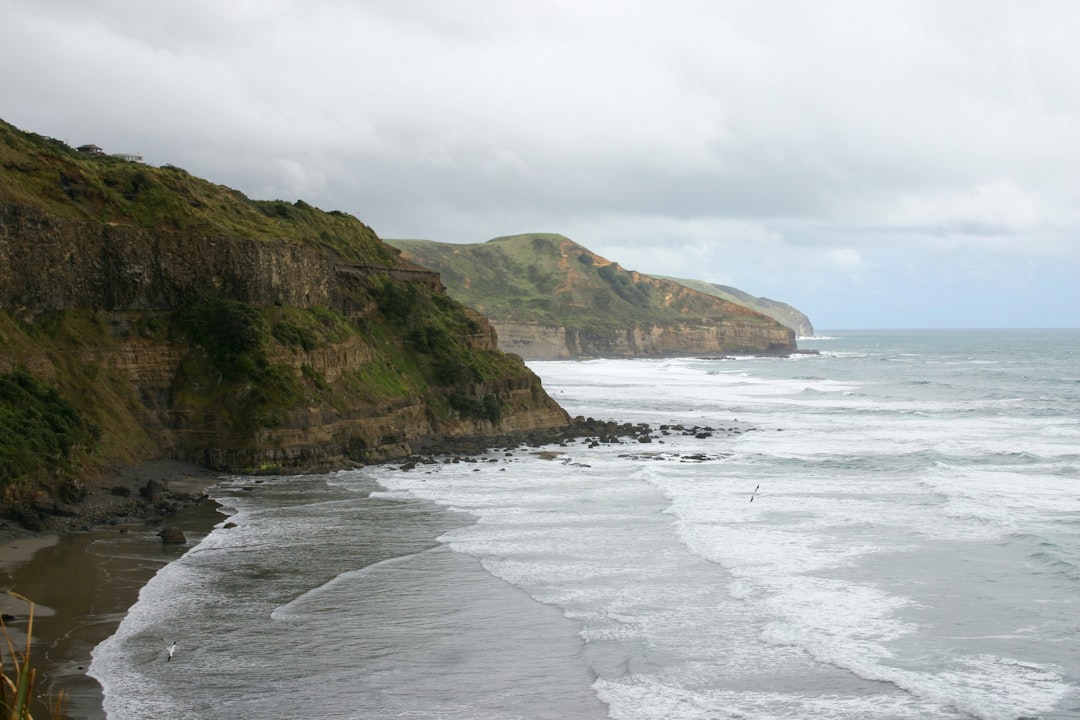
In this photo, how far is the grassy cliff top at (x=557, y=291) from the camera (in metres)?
170

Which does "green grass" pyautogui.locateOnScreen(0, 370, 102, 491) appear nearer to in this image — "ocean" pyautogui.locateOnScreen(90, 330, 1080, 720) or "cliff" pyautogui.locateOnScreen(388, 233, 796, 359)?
"ocean" pyautogui.locateOnScreen(90, 330, 1080, 720)

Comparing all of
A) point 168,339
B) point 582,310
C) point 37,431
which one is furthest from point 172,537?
point 582,310

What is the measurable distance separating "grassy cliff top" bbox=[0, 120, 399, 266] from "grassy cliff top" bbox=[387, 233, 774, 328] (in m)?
111

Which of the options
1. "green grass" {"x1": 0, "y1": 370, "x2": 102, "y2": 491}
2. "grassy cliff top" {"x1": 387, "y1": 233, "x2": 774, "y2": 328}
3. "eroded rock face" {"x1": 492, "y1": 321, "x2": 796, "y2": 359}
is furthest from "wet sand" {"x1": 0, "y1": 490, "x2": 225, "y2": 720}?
"grassy cliff top" {"x1": 387, "y1": 233, "x2": 774, "y2": 328}

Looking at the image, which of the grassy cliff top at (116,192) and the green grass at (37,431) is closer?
the green grass at (37,431)

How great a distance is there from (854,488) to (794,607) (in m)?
16.5

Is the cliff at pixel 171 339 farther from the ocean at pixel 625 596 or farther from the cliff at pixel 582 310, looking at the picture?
the cliff at pixel 582 310

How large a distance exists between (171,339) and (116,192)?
7.00 meters

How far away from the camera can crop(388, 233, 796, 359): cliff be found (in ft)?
Result: 528

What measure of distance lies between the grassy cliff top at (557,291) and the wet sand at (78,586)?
132 meters

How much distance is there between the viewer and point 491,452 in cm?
4775

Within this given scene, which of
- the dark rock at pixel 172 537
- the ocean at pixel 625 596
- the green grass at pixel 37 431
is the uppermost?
the green grass at pixel 37 431

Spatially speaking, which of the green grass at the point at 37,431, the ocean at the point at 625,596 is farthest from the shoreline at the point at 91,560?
the green grass at the point at 37,431

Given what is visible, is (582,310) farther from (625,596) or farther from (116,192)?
(625,596)
